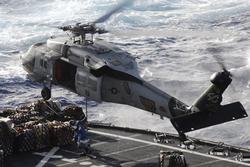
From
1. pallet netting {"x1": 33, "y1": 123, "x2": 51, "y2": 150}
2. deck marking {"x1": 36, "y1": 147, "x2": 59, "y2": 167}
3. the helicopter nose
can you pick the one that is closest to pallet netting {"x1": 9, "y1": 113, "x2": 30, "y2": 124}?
pallet netting {"x1": 33, "y1": 123, "x2": 51, "y2": 150}

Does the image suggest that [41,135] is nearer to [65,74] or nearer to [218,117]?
[65,74]

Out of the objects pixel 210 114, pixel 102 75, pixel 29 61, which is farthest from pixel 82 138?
pixel 29 61

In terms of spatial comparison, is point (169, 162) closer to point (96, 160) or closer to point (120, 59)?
point (96, 160)

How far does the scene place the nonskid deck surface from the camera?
82.3 ft

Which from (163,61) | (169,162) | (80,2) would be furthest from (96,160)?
(80,2)

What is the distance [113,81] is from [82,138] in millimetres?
4640

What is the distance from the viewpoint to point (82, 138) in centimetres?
2545

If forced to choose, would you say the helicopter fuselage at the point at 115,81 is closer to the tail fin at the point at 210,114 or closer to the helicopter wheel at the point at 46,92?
the tail fin at the point at 210,114

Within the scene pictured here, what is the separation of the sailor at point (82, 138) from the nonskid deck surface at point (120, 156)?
0.42 meters

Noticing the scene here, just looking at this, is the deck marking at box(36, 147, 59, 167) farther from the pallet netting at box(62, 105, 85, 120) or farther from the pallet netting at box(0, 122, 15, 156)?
Answer: the pallet netting at box(62, 105, 85, 120)

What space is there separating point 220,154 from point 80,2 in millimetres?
99143

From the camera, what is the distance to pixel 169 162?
22.8 meters

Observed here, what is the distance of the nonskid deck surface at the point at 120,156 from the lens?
25094 millimetres

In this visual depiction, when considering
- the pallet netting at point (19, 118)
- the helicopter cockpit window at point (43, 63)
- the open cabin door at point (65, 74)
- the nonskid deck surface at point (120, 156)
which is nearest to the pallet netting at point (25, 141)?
the nonskid deck surface at point (120, 156)
